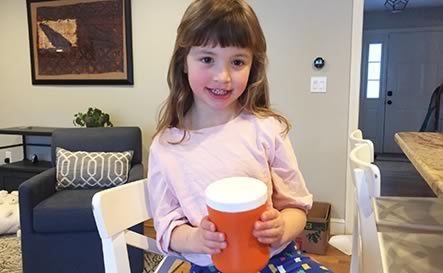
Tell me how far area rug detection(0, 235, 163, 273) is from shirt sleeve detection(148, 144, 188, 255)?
1.54 meters

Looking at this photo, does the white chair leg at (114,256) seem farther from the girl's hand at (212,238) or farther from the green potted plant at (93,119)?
the green potted plant at (93,119)

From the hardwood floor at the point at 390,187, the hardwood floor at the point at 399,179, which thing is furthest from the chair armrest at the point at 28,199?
the hardwood floor at the point at 399,179

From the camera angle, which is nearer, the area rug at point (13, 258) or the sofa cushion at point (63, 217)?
the sofa cushion at point (63, 217)

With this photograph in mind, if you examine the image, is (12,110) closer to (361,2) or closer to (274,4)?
(274,4)

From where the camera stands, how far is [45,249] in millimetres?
2230

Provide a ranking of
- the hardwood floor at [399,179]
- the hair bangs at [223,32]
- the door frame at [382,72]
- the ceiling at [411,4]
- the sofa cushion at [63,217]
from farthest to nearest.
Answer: the door frame at [382,72], the ceiling at [411,4], the hardwood floor at [399,179], the sofa cushion at [63,217], the hair bangs at [223,32]

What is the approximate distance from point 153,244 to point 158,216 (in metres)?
0.11

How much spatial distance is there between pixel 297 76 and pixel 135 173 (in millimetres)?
1406

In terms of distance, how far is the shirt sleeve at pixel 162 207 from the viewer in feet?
3.18

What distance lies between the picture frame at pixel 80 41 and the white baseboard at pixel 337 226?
2.07m

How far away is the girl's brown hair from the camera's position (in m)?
0.93

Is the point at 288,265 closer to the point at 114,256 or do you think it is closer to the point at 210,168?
the point at 210,168

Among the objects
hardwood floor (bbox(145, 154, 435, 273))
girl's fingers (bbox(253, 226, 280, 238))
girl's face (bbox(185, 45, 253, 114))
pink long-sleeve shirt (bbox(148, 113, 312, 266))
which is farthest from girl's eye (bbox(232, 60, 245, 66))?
hardwood floor (bbox(145, 154, 435, 273))

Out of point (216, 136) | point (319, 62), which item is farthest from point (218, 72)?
point (319, 62)
